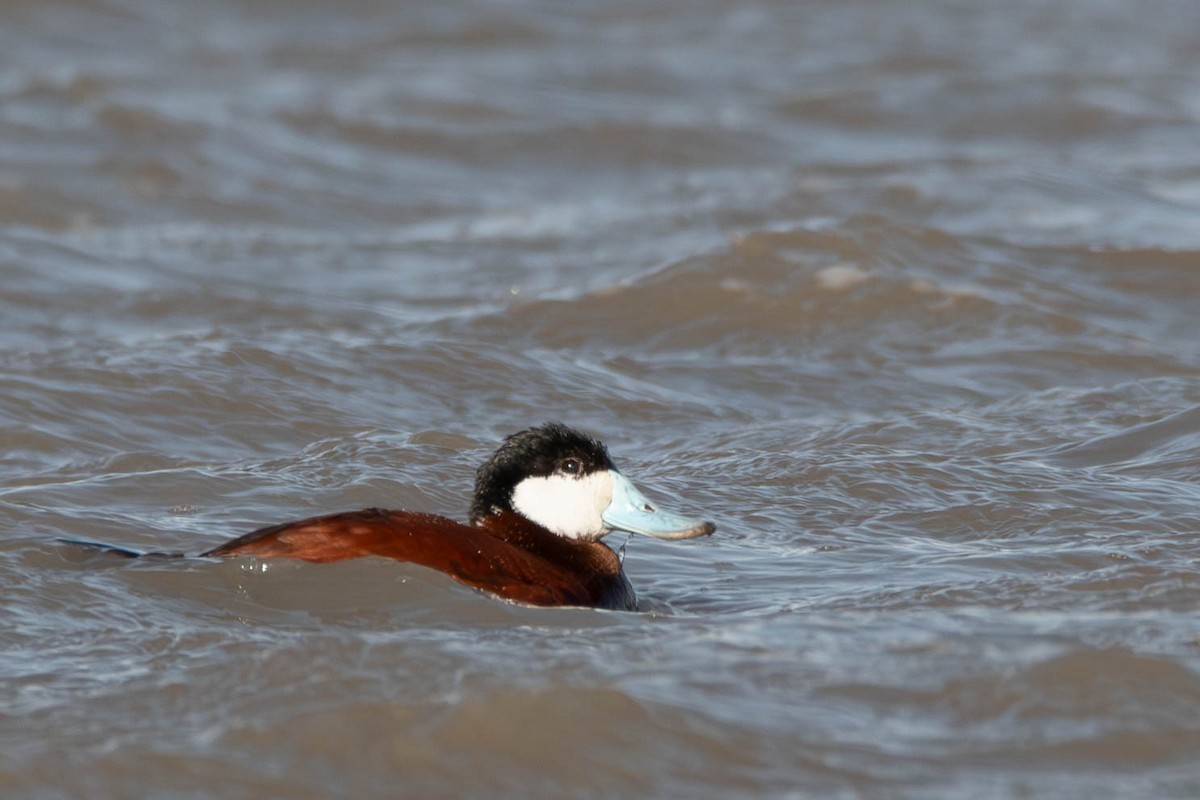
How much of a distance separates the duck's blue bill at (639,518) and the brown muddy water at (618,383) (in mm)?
249

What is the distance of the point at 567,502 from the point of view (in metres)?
5.82

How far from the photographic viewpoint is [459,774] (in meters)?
4.37

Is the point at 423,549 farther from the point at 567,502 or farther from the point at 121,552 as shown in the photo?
the point at 121,552

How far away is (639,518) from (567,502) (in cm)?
24

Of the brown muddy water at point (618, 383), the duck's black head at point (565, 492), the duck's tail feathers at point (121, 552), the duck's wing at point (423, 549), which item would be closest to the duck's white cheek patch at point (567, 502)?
the duck's black head at point (565, 492)

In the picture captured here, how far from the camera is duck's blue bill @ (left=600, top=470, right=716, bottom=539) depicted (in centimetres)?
585

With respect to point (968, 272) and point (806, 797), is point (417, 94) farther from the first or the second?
point (806, 797)

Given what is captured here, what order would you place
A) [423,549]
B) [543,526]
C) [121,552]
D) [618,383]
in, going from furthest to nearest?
[618,383] → [543,526] → [121,552] → [423,549]

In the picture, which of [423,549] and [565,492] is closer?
[423,549]

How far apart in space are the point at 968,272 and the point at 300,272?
3827 mm

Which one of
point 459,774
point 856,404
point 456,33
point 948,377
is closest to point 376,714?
point 459,774

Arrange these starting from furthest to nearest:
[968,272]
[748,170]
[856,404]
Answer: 1. [748,170]
2. [968,272]
3. [856,404]

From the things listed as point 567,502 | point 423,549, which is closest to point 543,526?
point 567,502

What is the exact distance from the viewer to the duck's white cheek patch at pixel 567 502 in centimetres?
579
